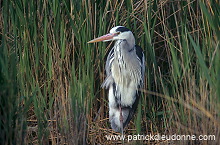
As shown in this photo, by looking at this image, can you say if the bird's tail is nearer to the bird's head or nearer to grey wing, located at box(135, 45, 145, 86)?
grey wing, located at box(135, 45, 145, 86)

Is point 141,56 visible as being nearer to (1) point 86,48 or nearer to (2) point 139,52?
(2) point 139,52

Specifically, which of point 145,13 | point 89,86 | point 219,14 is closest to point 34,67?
point 89,86

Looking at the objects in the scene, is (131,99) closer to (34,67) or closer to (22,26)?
(34,67)

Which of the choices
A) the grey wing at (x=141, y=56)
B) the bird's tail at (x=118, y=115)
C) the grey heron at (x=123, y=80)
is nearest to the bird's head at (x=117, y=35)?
the grey heron at (x=123, y=80)

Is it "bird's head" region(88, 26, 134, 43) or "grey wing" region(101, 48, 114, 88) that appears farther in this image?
"grey wing" region(101, 48, 114, 88)

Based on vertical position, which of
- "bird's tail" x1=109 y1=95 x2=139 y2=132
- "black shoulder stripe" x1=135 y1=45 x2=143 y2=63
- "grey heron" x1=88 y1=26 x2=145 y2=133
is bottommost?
"bird's tail" x1=109 y1=95 x2=139 y2=132

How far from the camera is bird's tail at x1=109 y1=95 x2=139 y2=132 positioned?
11.0 ft

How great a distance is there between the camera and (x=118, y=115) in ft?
11.1

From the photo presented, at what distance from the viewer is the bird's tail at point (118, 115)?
334cm

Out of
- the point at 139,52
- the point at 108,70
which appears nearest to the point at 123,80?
the point at 108,70

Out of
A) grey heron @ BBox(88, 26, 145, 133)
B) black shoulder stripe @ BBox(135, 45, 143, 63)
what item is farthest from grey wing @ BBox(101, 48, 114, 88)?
black shoulder stripe @ BBox(135, 45, 143, 63)

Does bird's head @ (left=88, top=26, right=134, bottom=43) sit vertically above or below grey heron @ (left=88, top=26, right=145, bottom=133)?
above

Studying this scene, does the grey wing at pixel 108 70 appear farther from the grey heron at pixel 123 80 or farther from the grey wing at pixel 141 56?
the grey wing at pixel 141 56

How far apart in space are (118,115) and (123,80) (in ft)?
0.95
